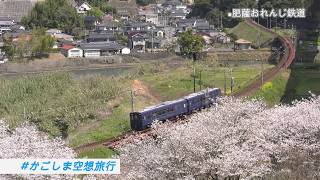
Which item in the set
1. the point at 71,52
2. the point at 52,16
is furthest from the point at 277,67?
the point at 52,16

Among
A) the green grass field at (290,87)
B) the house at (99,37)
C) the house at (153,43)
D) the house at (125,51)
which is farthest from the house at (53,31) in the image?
the green grass field at (290,87)

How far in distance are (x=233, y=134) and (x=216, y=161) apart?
2.47 m

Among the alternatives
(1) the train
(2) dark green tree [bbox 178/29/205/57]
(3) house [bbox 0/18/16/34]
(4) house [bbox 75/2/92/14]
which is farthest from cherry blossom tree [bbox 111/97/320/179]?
(4) house [bbox 75/2/92/14]

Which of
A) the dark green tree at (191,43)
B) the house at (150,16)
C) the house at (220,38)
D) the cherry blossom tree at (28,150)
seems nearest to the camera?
the cherry blossom tree at (28,150)

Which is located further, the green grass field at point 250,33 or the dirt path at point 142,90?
the green grass field at point 250,33

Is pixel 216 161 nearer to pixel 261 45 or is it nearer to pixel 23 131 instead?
pixel 23 131

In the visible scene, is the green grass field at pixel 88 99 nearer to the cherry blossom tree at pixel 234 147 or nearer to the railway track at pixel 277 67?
the railway track at pixel 277 67

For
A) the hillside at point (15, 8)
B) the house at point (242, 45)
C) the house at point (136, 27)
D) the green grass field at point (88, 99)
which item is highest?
the hillside at point (15, 8)

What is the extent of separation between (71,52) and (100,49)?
2.90m

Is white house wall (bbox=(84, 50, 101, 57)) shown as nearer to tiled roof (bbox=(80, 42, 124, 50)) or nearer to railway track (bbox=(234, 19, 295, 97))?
tiled roof (bbox=(80, 42, 124, 50))

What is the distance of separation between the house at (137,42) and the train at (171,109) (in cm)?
2954

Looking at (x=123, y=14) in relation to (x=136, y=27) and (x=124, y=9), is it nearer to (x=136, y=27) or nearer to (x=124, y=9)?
(x=124, y=9)

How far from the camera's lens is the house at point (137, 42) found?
54438 millimetres

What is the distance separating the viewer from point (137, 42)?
5469 centimetres
